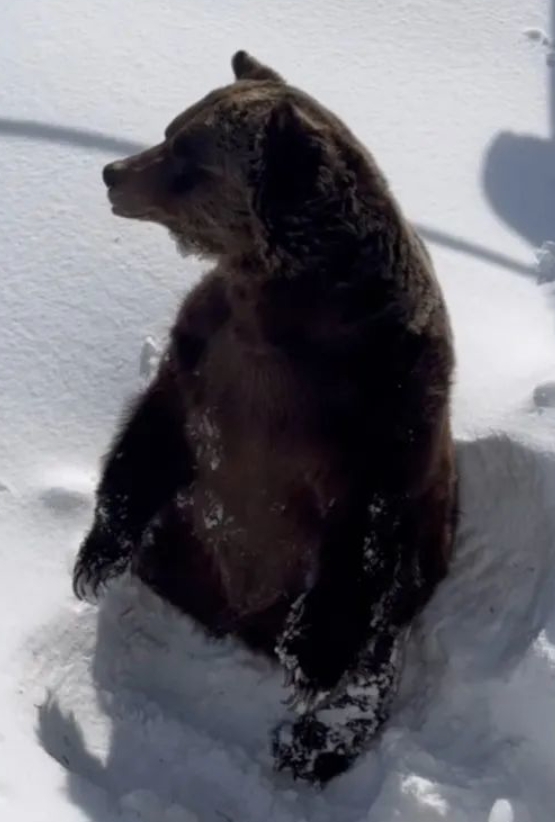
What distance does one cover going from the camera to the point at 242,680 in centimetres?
377

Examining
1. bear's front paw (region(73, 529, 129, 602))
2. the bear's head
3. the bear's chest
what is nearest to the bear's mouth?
the bear's head

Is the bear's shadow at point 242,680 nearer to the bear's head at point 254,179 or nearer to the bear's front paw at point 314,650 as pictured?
the bear's front paw at point 314,650

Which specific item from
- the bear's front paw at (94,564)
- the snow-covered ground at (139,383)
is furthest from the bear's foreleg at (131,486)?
the snow-covered ground at (139,383)

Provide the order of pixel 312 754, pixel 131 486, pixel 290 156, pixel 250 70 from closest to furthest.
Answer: pixel 290 156 → pixel 250 70 → pixel 312 754 → pixel 131 486

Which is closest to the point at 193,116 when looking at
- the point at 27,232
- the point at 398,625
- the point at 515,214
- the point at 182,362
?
the point at 182,362

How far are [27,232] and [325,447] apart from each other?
1573 millimetres

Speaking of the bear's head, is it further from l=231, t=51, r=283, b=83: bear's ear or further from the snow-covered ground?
the snow-covered ground

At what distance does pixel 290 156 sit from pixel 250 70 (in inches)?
17.0

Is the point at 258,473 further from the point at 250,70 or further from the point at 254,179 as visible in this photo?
the point at 250,70

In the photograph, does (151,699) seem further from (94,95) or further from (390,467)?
(94,95)

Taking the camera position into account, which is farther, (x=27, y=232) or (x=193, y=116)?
(x=27, y=232)

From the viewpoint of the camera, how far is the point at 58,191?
4723 millimetres

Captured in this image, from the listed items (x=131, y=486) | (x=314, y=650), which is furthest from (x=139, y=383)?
(x=314, y=650)

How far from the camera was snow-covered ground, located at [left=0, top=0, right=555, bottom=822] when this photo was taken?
347 cm
